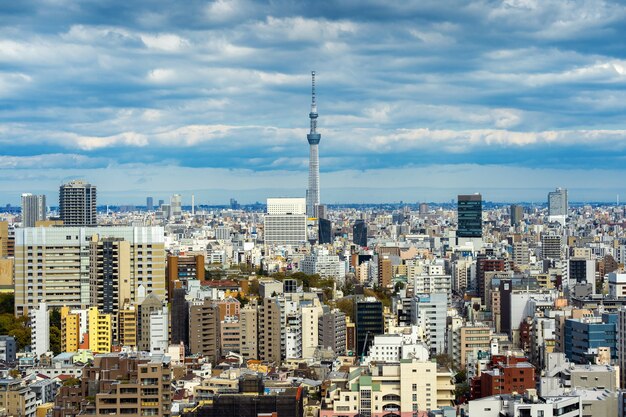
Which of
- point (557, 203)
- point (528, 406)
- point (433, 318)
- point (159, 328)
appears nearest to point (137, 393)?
point (528, 406)

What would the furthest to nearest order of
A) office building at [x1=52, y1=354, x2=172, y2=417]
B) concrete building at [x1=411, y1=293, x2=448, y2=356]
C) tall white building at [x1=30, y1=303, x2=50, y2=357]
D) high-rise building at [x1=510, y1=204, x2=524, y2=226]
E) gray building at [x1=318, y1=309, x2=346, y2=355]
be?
high-rise building at [x1=510, y1=204, x2=524, y2=226], concrete building at [x1=411, y1=293, x2=448, y2=356], gray building at [x1=318, y1=309, x2=346, y2=355], tall white building at [x1=30, y1=303, x2=50, y2=357], office building at [x1=52, y1=354, x2=172, y2=417]

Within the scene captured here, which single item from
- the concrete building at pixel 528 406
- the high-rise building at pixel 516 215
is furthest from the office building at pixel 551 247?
the concrete building at pixel 528 406

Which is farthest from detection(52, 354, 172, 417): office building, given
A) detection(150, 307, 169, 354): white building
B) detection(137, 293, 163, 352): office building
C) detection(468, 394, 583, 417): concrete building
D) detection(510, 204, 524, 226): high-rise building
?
detection(510, 204, 524, 226): high-rise building

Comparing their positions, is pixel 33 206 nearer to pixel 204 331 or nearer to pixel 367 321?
pixel 204 331

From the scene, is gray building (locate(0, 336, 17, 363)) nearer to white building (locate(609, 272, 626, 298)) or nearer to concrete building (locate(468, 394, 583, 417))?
concrete building (locate(468, 394, 583, 417))

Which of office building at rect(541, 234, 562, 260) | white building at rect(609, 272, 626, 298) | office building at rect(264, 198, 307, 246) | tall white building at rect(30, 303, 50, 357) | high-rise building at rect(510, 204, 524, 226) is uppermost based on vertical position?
high-rise building at rect(510, 204, 524, 226)

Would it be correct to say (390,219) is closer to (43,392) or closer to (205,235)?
(205,235)
